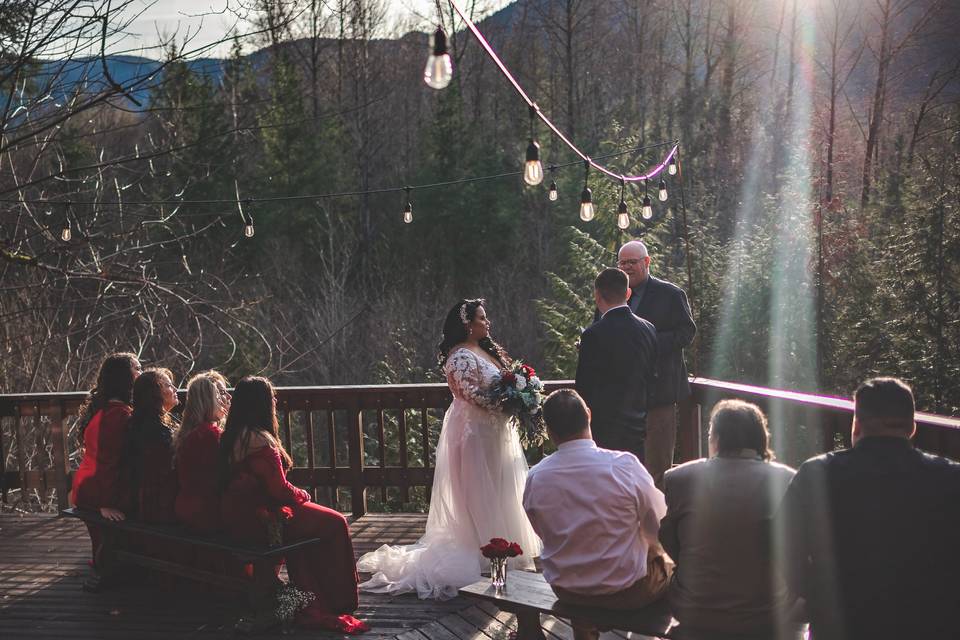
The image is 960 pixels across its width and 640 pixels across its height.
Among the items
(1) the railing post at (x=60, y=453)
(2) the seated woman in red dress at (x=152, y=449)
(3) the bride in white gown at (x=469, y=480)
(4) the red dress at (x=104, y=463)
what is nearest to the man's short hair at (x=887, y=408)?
(3) the bride in white gown at (x=469, y=480)

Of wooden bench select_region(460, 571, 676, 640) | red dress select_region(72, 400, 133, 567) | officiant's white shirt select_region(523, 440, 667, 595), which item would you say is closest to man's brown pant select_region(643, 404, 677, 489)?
wooden bench select_region(460, 571, 676, 640)

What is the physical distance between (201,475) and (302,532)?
0.72 meters

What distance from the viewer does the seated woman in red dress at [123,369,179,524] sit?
223 inches

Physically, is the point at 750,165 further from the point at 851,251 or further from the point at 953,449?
the point at 953,449

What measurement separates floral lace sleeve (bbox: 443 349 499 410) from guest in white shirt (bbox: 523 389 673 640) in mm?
1875

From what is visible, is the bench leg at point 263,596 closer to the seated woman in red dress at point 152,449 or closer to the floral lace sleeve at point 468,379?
the seated woman in red dress at point 152,449

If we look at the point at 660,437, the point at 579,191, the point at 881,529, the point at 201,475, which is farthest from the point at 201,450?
the point at 579,191

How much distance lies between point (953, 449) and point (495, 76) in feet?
111

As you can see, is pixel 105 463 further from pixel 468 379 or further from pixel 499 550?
pixel 499 550

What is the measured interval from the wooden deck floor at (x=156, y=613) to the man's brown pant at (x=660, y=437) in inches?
63.4

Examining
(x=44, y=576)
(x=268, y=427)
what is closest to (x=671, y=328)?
(x=268, y=427)

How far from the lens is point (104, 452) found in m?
5.83

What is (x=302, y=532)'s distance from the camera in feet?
17.0

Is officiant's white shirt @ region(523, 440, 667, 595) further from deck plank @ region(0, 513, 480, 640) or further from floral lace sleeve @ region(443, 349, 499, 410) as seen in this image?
floral lace sleeve @ region(443, 349, 499, 410)
